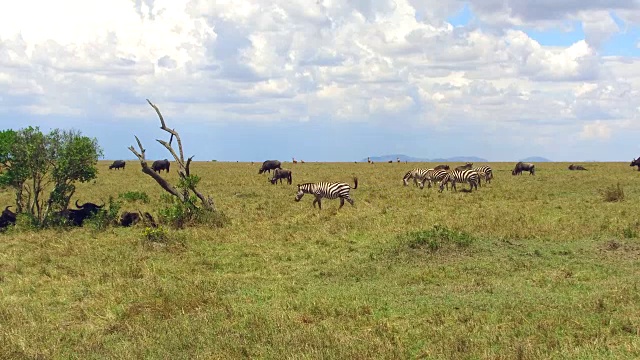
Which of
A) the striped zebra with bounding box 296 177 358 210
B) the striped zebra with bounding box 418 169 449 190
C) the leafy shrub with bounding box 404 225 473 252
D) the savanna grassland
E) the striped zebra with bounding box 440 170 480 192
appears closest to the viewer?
the savanna grassland

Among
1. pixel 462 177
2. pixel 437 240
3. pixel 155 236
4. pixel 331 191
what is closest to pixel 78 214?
pixel 155 236

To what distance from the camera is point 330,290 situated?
37.1ft

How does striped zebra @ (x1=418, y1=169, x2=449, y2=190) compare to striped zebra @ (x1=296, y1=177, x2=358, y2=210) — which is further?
striped zebra @ (x1=418, y1=169, x2=449, y2=190)

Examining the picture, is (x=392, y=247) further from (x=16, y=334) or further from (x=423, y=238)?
(x=16, y=334)

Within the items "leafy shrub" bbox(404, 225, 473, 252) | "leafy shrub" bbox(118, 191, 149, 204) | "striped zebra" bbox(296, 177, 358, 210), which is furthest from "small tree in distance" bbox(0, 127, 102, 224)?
"leafy shrub" bbox(404, 225, 473, 252)

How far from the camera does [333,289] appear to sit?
11375 mm

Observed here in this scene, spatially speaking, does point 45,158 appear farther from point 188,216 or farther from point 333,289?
point 333,289

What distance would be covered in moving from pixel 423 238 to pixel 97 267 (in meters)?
7.61

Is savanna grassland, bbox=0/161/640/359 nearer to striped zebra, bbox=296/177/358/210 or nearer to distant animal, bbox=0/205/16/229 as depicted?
distant animal, bbox=0/205/16/229

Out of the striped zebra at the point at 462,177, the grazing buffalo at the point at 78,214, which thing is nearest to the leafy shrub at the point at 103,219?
the grazing buffalo at the point at 78,214

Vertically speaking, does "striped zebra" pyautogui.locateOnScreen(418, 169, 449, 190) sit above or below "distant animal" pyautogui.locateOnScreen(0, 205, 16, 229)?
above

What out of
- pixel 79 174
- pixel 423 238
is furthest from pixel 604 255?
pixel 79 174

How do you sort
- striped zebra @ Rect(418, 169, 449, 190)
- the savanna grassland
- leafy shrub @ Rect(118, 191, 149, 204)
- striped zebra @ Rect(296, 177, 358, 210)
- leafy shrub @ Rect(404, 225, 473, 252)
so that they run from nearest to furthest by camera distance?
the savanna grassland, leafy shrub @ Rect(404, 225, 473, 252), leafy shrub @ Rect(118, 191, 149, 204), striped zebra @ Rect(296, 177, 358, 210), striped zebra @ Rect(418, 169, 449, 190)

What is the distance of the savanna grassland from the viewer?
8.15 metres
